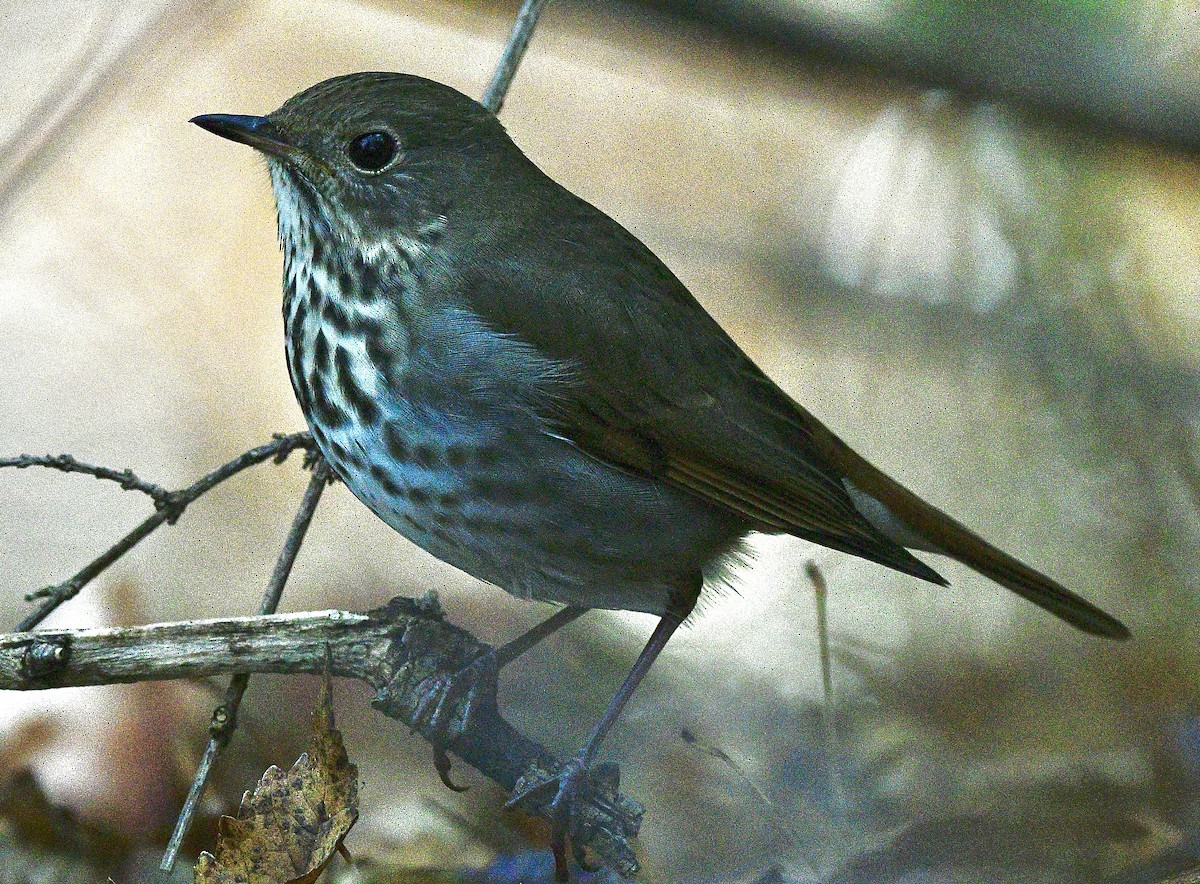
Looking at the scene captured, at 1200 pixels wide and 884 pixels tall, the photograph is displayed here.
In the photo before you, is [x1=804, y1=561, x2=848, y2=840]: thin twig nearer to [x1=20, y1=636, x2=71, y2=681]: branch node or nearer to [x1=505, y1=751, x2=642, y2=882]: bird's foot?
[x1=505, y1=751, x2=642, y2=882]: bird's foot

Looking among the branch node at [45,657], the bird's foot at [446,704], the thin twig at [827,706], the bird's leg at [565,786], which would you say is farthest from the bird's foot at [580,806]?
the thin twig at [827,706]

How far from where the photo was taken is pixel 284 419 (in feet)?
13.6

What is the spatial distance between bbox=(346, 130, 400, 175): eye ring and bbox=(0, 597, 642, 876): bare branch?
819mm

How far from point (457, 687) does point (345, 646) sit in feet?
0.77

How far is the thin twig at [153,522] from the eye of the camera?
2469mm

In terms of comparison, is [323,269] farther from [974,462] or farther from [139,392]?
[974,462]

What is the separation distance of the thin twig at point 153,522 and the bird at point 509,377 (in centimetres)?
29

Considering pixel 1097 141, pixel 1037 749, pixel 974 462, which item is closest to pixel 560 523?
pixel 1037 749

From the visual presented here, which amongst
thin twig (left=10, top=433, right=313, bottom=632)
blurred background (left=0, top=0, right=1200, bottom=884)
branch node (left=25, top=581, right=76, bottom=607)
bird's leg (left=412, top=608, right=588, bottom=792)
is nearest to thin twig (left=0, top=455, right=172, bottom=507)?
thin twig (left=10, top=433, right=313, bottom=632)

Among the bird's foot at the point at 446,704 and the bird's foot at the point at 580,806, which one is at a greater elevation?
the bird's foot at the point at 446,704

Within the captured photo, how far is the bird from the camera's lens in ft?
7.69

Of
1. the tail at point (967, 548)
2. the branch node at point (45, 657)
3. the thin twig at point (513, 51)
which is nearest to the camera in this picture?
the branch node at point (45, 657)

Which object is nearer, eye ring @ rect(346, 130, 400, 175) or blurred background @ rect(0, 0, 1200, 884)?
eye ring @ rect(346, 130, 400, 175)

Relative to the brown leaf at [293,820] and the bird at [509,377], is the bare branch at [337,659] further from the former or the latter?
the brown leaf at [293,820]
